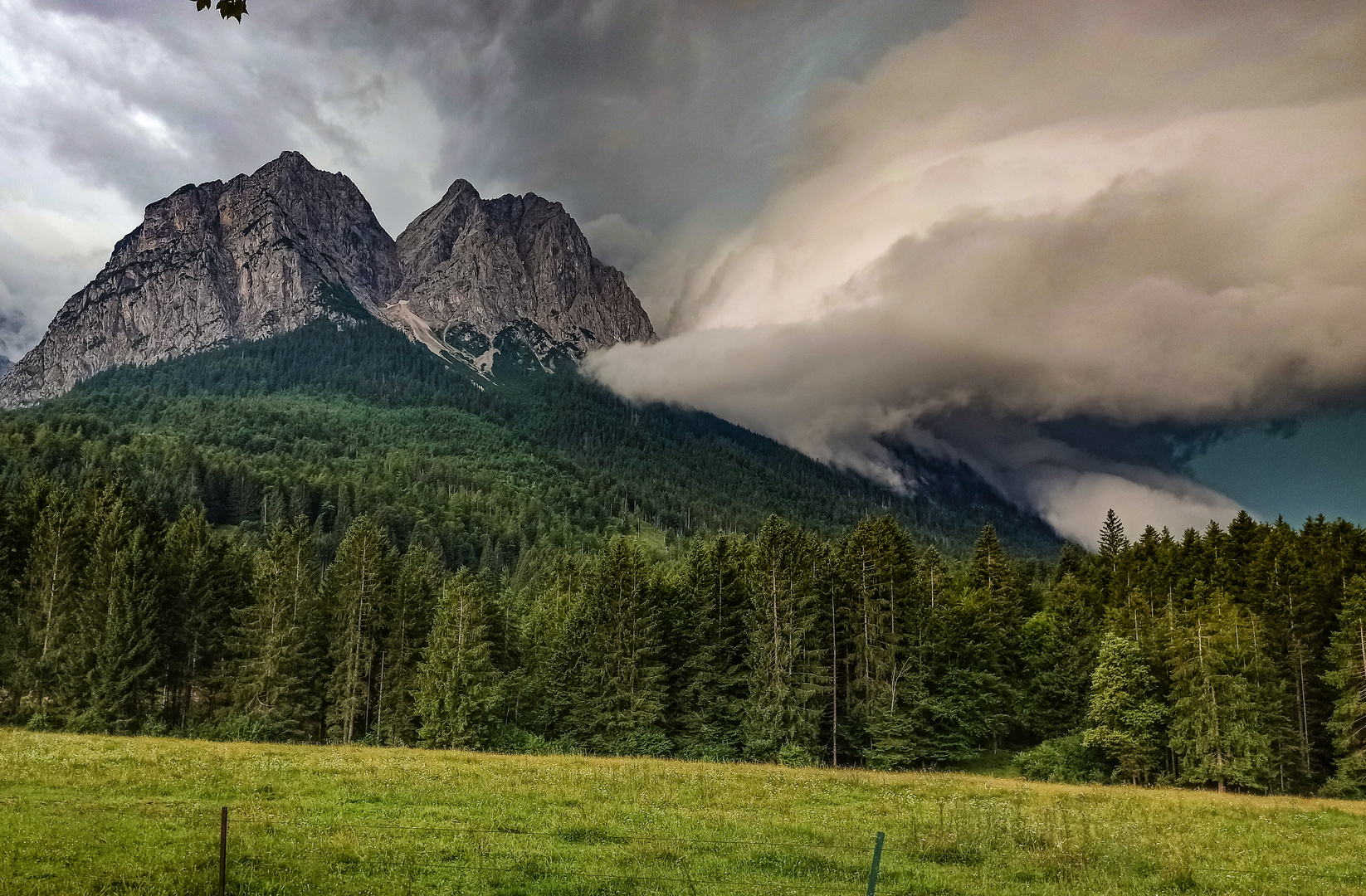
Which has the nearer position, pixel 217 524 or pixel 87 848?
pixel 87 848

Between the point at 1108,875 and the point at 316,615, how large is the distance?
60710mm

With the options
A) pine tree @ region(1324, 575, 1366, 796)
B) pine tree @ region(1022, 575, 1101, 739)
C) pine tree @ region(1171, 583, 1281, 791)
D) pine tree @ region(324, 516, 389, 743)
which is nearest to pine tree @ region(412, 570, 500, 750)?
pine tree @ region(324, 516, 389, 743)

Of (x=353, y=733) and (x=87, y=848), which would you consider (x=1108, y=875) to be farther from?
(x=353, y=733)

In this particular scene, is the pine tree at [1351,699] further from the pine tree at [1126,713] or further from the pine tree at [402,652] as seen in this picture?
the pine tree at [402,652]

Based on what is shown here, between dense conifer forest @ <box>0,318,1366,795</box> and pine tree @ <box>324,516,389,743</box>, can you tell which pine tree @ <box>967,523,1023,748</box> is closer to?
dense conifer forest @ <box>0,318,1366,795</box>

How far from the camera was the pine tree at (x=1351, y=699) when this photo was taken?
155 feet

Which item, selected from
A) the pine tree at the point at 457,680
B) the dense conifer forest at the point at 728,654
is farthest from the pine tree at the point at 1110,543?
the pine tree at the point at 457,680

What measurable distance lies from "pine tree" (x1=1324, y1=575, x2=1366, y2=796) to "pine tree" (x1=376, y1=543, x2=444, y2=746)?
6488 cm

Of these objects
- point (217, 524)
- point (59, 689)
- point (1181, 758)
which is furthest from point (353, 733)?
point (217, 524)

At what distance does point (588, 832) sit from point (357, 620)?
4861 cm

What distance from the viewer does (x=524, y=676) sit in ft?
225

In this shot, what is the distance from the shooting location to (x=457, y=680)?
55562 mm

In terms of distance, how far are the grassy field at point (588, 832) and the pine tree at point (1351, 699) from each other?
860 inches

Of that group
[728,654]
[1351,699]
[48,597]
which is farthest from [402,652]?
[1351,699]
